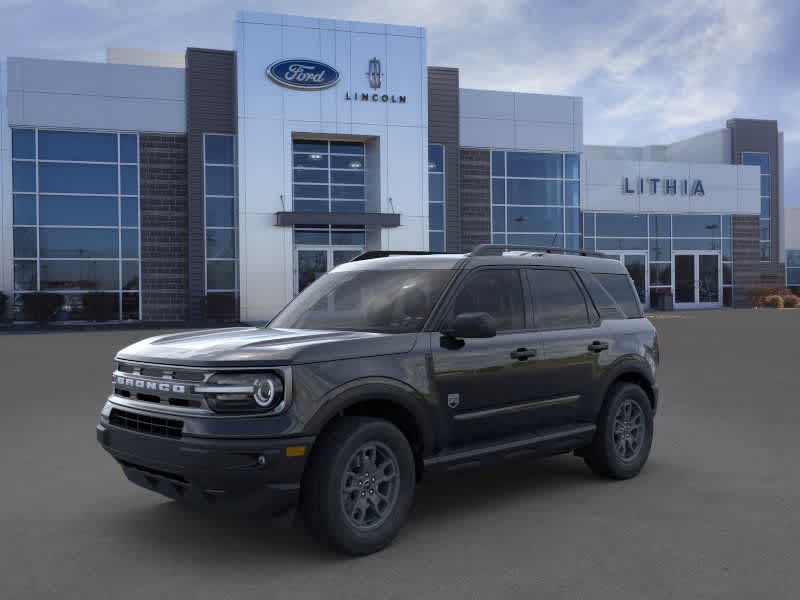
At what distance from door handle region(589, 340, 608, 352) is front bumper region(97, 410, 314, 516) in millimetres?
2742

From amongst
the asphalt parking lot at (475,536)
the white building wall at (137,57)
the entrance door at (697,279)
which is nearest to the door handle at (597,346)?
the asphalt parking lot at (475,536)

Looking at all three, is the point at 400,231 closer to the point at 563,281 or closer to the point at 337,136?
the point at 337,136

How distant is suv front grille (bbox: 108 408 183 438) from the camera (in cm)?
471

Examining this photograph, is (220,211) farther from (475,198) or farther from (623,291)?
(623,291)

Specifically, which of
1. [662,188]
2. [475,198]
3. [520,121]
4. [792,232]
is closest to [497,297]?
[475,198]

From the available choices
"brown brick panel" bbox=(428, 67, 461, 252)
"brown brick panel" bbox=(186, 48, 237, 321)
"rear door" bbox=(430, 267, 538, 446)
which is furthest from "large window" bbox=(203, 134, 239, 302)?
"rear door" bbox=(430, 267, 538, 446)

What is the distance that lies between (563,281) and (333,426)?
8.46ft

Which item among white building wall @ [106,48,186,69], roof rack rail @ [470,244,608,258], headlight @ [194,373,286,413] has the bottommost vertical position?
headlight @ [194,373,286,413]

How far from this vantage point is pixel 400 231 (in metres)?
32.4

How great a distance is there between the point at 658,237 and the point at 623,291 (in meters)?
36.3

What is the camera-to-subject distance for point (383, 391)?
4930 millimetres

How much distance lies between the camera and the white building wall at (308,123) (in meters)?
30.8

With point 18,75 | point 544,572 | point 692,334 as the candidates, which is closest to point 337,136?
point 18,75

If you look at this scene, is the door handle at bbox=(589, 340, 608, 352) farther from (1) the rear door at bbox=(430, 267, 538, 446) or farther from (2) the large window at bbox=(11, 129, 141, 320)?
(2) the large window at bbox=(11, 129, 141, 320)
